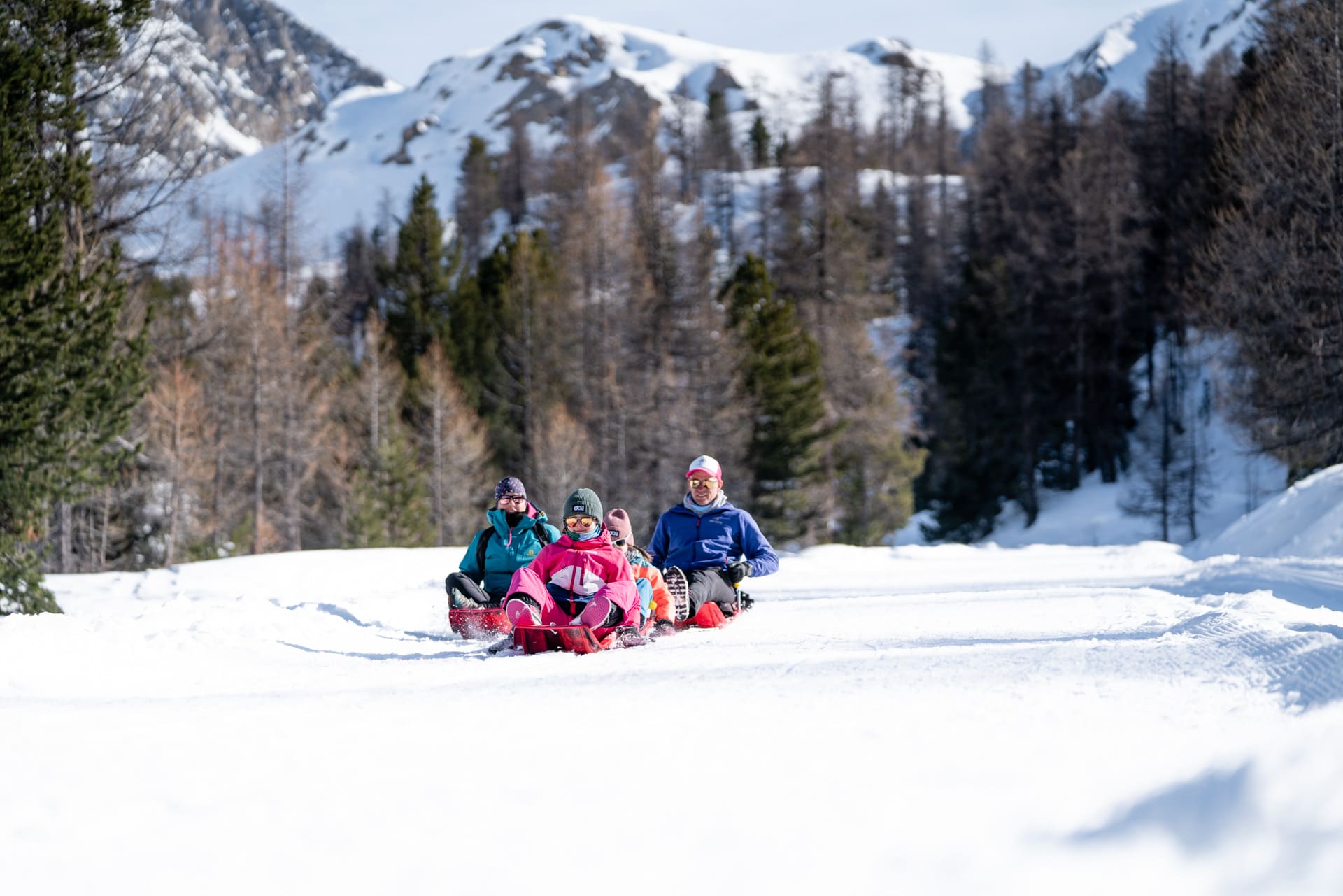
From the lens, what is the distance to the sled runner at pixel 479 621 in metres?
8.99

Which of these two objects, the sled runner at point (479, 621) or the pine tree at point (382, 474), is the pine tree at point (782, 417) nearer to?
the pine tree at point (382, 474)

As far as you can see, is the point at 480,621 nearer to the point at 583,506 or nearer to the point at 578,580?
the point at 578,580

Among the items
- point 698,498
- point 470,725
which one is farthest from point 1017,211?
point 470,725

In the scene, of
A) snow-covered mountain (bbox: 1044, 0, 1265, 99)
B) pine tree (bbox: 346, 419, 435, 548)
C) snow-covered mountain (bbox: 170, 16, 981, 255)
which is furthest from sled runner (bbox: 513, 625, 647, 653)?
snow-covered mountain (bbox: 1044, 0, 1265, 99)

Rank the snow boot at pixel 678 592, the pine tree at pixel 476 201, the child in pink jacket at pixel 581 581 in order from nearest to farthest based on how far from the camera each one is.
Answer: the child in pink jacket at pixel 581 581, the snow boot at pixel 678 592, the pine tree at pixel 476 201

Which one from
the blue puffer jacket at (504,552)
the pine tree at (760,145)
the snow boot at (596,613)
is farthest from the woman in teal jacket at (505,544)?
the pine tree at (760,145)

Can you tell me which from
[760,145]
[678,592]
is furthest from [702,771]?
[760,145]

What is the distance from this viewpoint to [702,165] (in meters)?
90.6

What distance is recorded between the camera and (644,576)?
829 centimetres

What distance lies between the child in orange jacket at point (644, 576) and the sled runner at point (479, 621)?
1135 mm

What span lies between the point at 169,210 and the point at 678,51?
15551 centimetres

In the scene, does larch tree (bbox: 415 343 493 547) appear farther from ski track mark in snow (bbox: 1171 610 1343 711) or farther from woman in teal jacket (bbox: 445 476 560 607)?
ski track mark in snow (bbox: 1171 610 1343 711)

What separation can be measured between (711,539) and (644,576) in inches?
57.0

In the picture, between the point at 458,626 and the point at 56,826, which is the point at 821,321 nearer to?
the point at 458,626
